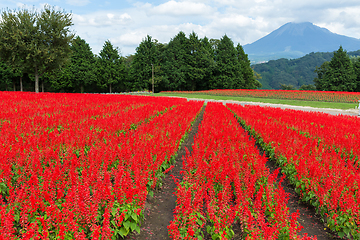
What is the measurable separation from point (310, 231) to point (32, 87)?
7141 centimetres

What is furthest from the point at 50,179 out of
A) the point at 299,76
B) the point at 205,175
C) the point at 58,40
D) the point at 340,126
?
the point at 299,76

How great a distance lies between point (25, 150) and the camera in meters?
4.91

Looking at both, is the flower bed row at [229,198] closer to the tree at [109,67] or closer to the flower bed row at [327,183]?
the flower bed row at [327,183]

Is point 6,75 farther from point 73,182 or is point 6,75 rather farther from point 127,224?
point 127,224

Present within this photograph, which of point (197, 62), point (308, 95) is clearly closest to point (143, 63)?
point (197, 62)

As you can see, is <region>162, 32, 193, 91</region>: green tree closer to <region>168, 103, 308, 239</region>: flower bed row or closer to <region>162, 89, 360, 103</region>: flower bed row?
<region>162, 89, 360, 103</region>: flower bed row

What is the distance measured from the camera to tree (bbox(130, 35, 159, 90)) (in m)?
58.3

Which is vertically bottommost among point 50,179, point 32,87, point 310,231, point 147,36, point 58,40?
point 310,231

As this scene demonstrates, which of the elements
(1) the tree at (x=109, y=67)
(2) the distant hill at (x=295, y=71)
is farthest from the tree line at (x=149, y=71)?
(2) the distant hill at (x=295, y=71)

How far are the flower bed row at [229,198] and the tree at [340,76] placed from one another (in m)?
57.8

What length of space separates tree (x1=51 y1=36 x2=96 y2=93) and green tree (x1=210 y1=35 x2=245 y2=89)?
34667 millimetres

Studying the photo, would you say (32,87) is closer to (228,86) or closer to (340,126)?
(228,86)

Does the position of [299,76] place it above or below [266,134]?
above

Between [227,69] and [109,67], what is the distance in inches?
1308
